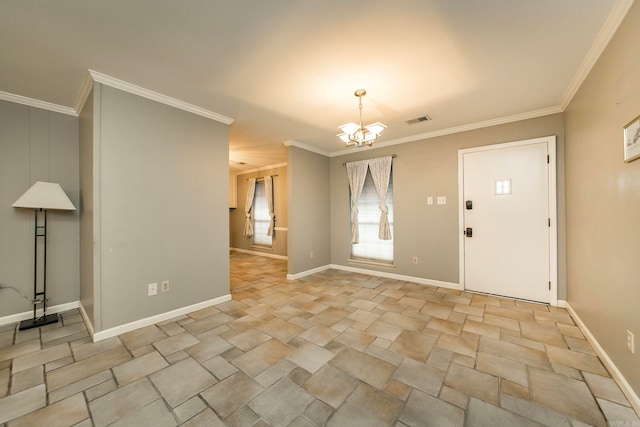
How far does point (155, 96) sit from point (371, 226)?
3917mm

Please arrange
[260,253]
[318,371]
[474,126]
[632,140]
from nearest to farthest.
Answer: [632,140] < [318,371] < [474,126] < [260,253]

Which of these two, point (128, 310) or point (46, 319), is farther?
point (46, 319)

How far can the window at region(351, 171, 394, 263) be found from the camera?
185 inches

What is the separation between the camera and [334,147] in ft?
16.5

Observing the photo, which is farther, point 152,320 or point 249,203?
point 249,203

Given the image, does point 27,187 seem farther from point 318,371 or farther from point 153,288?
point 318,371

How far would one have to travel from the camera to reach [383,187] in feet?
15.1

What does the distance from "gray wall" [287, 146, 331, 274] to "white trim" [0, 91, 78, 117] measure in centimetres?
302

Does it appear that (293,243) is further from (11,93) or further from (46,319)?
(11,93)

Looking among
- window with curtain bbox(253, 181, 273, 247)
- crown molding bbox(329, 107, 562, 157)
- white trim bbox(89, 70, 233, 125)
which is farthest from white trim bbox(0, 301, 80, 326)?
crown molding bbox(329, 107, 562, 157)

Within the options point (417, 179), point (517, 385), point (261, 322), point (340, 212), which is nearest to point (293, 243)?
point (340, 212)

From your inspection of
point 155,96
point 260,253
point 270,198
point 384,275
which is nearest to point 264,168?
point 270,198

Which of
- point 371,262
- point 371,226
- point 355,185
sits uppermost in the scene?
point 355,185

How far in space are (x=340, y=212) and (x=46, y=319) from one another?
4.53 m
